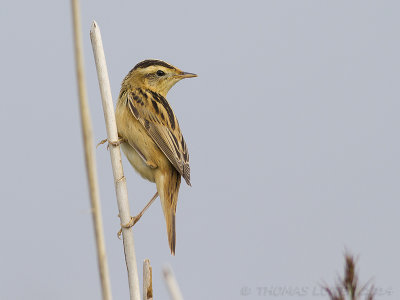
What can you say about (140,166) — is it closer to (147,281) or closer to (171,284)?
(147,281)

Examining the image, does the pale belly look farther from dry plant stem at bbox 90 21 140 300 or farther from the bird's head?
dry plant stem at bbox 90 21 140 300

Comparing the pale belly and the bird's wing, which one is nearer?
the bird's wing

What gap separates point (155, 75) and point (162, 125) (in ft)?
2.17

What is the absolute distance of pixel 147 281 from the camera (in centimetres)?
259

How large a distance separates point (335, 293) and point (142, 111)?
3421mm

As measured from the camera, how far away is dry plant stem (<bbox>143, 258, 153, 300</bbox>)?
8.37ft

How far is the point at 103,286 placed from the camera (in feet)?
6.49

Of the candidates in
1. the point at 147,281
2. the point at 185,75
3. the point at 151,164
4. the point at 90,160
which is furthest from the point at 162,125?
the point at 90,160

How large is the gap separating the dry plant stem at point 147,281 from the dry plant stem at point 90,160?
1.91 feet

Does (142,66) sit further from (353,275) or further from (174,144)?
(353,275)

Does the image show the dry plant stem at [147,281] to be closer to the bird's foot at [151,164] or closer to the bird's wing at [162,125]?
the bird's wing at [162,125]

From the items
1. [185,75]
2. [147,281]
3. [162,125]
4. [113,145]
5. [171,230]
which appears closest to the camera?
[147,281]

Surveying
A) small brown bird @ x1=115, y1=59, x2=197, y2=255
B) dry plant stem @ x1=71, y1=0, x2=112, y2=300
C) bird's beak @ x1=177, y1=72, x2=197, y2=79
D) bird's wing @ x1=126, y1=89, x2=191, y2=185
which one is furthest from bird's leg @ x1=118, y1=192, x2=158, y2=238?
bird's beak @ x1=177, y1=72, x2=197, y2=79

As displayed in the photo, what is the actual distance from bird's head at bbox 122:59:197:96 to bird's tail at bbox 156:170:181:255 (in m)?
0.97
